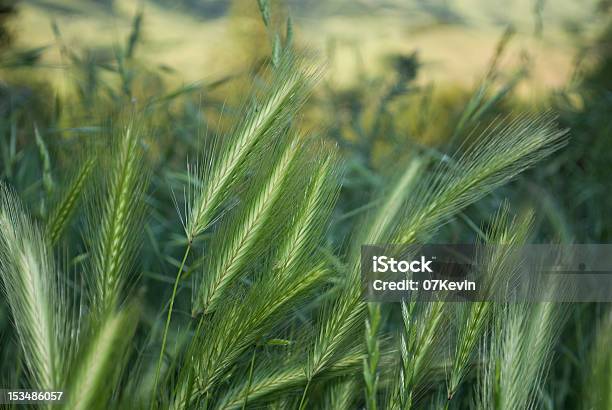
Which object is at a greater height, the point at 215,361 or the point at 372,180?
the point at 372,180

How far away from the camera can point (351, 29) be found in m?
1.40

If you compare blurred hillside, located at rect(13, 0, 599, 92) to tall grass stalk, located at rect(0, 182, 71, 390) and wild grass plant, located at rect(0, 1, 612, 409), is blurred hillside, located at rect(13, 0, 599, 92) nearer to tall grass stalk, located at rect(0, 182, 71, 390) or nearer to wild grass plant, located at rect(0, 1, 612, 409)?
wild grass plant, located at rect(0, 1, 612, 409)

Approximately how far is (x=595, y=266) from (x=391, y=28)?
2.72ft

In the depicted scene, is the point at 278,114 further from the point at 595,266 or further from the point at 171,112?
the point at 171,112

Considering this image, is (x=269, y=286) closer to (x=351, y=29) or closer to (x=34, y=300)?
(x=34, y=300)

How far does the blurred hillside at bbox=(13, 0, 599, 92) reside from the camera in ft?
4.28

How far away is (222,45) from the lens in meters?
1.39

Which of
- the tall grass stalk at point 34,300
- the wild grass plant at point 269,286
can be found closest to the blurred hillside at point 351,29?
the wild grass plant at point 269,286

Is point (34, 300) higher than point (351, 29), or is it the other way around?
point (351, 29)

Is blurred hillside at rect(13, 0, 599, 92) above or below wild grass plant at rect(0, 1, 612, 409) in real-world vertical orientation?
above

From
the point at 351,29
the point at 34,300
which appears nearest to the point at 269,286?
the point at 34,300

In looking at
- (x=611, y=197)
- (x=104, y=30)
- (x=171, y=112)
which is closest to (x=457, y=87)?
(x=611, y=197)

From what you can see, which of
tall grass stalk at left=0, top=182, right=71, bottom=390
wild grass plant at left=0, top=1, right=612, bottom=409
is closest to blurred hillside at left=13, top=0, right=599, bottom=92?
wild grass plant at left=0, top=1, right=612, bottom=409

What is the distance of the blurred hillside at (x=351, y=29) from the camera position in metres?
1.30
